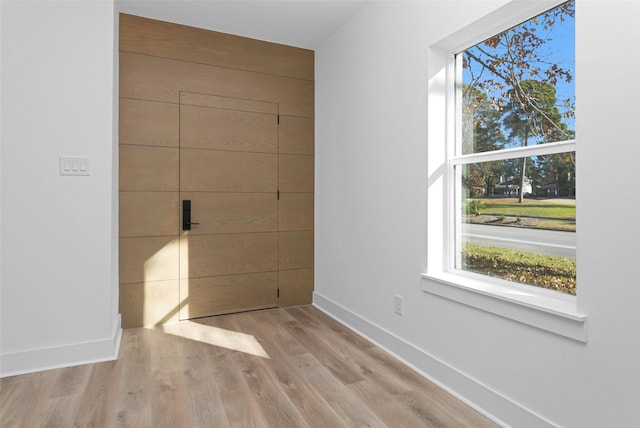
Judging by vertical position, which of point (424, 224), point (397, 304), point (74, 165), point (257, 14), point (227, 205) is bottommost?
point (397, 304)

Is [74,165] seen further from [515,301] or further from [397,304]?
[515,301]

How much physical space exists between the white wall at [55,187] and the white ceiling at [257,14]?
61cm

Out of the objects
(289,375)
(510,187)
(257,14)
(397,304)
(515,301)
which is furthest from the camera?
(257,14)

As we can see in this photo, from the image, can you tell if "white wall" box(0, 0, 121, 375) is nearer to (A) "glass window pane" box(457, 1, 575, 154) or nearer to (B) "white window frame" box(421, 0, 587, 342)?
(B) "white window frame" box(421, 0, 587, 342)

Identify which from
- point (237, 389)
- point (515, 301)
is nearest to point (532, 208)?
point (515, 301)

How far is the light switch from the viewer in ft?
8.12

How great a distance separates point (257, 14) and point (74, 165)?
1.82 metres

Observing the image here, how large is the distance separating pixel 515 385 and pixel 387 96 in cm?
193

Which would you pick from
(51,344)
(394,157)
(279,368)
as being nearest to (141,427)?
(279,368)

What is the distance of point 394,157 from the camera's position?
2.66 meters

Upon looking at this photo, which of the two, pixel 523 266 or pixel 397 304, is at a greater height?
pixel 523 266

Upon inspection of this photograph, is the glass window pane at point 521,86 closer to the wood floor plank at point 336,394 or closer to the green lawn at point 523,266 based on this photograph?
the green lawn at point 523,266

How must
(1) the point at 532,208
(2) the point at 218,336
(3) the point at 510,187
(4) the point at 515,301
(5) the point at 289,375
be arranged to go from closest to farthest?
(4) the point at 515,301 < (1) the point at 532,208 < (3) the point at 510,187 < (5) the point at 289,375 < (2) the point at 218,336

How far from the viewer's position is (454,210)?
2.39 m
